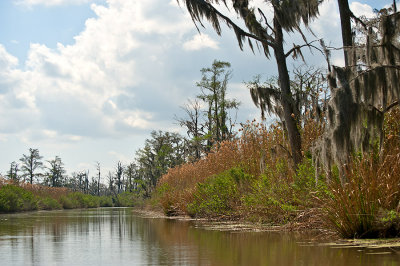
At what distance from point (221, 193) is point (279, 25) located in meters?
5.19

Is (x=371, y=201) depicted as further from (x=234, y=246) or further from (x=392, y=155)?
(x=234, y=246)

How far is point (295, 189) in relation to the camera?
974 centimetres

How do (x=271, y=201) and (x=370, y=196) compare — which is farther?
(x=271, y=201)

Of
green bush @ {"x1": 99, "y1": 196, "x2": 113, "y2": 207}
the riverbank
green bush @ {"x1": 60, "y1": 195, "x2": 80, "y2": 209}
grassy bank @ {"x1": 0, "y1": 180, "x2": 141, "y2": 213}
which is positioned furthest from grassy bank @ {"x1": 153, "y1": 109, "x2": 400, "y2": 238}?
green bush @ {"x1": 99, "y1": 196, "x2": 113, "y2": 207}

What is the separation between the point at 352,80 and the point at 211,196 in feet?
27.4

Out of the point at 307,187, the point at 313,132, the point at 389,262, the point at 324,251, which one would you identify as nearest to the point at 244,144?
the point at 313,132

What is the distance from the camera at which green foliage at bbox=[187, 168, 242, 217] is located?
13281 mm

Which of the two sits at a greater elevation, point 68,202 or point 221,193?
point 221,193

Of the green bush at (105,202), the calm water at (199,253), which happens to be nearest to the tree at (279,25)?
the calm water at (199,253)

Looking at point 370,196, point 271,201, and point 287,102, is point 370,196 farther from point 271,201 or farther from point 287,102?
point 287,102

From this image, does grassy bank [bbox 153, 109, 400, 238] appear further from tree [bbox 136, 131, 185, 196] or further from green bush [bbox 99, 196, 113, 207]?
green bush [bbox 99, 196, 113, 207]

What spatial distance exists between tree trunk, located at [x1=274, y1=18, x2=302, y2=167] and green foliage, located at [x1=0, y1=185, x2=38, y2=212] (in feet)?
73.8

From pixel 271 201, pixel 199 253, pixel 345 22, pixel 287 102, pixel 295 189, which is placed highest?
pixel 345 22

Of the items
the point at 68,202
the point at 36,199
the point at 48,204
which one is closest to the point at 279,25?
the point at 36,199
